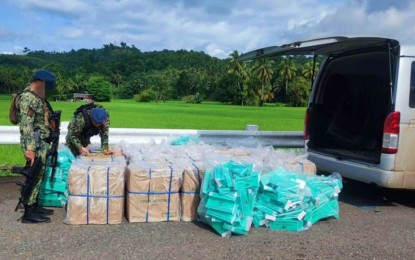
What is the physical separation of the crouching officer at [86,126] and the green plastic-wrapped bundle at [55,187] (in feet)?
1.19

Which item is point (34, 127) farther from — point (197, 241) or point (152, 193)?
point (197, 241)

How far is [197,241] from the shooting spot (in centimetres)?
428

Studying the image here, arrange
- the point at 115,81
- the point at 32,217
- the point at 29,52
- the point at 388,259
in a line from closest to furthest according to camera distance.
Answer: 1. the point at 388,259
2. the point at 32,217
3. the point at 115,81
4. the point at 29,52

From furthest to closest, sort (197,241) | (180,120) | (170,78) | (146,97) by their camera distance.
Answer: (170,78) < (146,97) < (180,120) < (197,241)

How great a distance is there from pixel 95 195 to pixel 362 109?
4739 mm

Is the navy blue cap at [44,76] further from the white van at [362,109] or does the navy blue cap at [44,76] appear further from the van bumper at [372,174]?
the van bumper at [372,174]

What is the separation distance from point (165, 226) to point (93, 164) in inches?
43.3

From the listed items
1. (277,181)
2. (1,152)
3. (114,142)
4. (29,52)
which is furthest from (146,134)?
(29,52)

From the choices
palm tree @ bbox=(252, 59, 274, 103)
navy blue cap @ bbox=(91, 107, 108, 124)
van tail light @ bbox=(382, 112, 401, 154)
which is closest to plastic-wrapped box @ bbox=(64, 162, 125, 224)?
navy blue cap @ bbox=(91, 107, 108, 124)

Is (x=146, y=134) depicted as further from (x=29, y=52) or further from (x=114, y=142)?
(x=29, y=52)

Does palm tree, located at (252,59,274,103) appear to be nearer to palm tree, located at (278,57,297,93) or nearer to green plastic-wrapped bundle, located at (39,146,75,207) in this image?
palm tree, located at (278,57,297,93)

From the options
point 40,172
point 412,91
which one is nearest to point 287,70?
point 412,91

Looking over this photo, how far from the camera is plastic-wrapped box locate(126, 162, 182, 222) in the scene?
478 centimetres

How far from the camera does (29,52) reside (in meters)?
93.4
